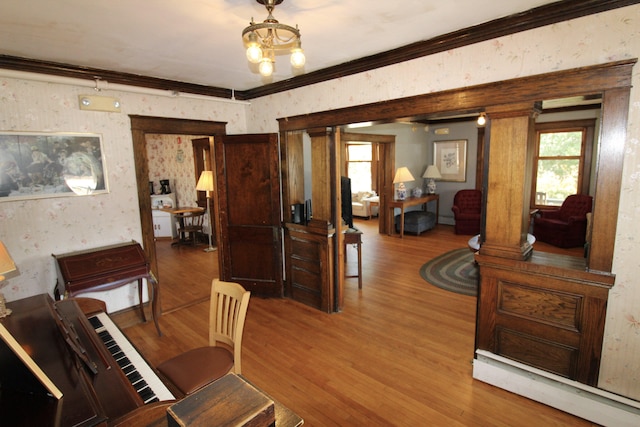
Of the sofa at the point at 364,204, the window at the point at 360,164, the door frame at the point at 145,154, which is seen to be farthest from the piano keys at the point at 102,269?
the window at the point at 360,164

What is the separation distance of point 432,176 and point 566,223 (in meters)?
2.86

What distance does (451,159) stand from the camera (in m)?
7.99

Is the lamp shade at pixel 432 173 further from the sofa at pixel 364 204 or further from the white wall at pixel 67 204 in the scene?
the white wall at pixel 67 204

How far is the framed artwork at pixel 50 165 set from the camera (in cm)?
280

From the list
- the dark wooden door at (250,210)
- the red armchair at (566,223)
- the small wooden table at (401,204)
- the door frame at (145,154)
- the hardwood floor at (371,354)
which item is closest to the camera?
the hardwood floor at (371,354)

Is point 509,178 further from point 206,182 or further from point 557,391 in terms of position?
point 206,182

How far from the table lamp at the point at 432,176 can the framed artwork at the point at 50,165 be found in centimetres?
659

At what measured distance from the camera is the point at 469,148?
7684mm

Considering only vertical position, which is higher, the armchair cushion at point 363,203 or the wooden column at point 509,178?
the wooden column at point 509,178

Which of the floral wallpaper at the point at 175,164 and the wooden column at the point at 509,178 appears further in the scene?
the floral wallpaper at the point at 175,164

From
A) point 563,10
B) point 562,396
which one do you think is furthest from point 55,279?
point 563,10

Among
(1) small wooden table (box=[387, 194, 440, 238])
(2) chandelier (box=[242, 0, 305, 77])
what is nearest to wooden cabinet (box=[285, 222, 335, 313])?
(2) chandelier (box=[242, 0, 305, 77])

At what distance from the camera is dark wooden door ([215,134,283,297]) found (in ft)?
12.8

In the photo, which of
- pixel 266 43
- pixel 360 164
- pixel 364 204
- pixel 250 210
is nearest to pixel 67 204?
pixel 250 210
